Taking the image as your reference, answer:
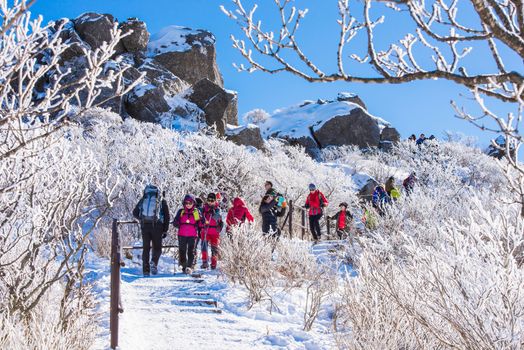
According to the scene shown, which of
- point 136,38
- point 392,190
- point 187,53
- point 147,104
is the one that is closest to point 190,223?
point 392,190

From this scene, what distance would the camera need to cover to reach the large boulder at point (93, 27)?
132ft

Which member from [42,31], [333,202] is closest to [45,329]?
[42,31]

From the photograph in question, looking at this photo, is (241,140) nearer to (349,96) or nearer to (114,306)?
(349,96)

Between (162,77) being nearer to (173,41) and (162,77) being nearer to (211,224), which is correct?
(173,41)

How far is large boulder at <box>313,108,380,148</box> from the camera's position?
4472 cm

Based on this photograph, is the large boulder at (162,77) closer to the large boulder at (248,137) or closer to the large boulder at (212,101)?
the large boulder at (212,101)

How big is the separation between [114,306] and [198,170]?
42.5 ft

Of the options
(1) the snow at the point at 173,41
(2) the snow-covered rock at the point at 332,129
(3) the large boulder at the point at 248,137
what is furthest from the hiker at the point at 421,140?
(1) the snow at the point at 173,41

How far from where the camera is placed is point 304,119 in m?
Result: 48.9

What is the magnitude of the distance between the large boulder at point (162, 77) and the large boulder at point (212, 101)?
5.42 metres

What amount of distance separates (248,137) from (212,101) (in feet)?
15.5

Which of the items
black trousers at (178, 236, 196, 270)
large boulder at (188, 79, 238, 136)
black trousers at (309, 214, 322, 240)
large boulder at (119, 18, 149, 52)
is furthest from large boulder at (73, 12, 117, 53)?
black trousers at (178, 236, 196, 270)

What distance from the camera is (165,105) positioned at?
34031mm

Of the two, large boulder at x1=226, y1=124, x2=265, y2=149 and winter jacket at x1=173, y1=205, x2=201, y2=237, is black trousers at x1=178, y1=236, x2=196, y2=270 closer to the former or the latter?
winter jacket at x1=173, y1=205, x2=201, y2=237
